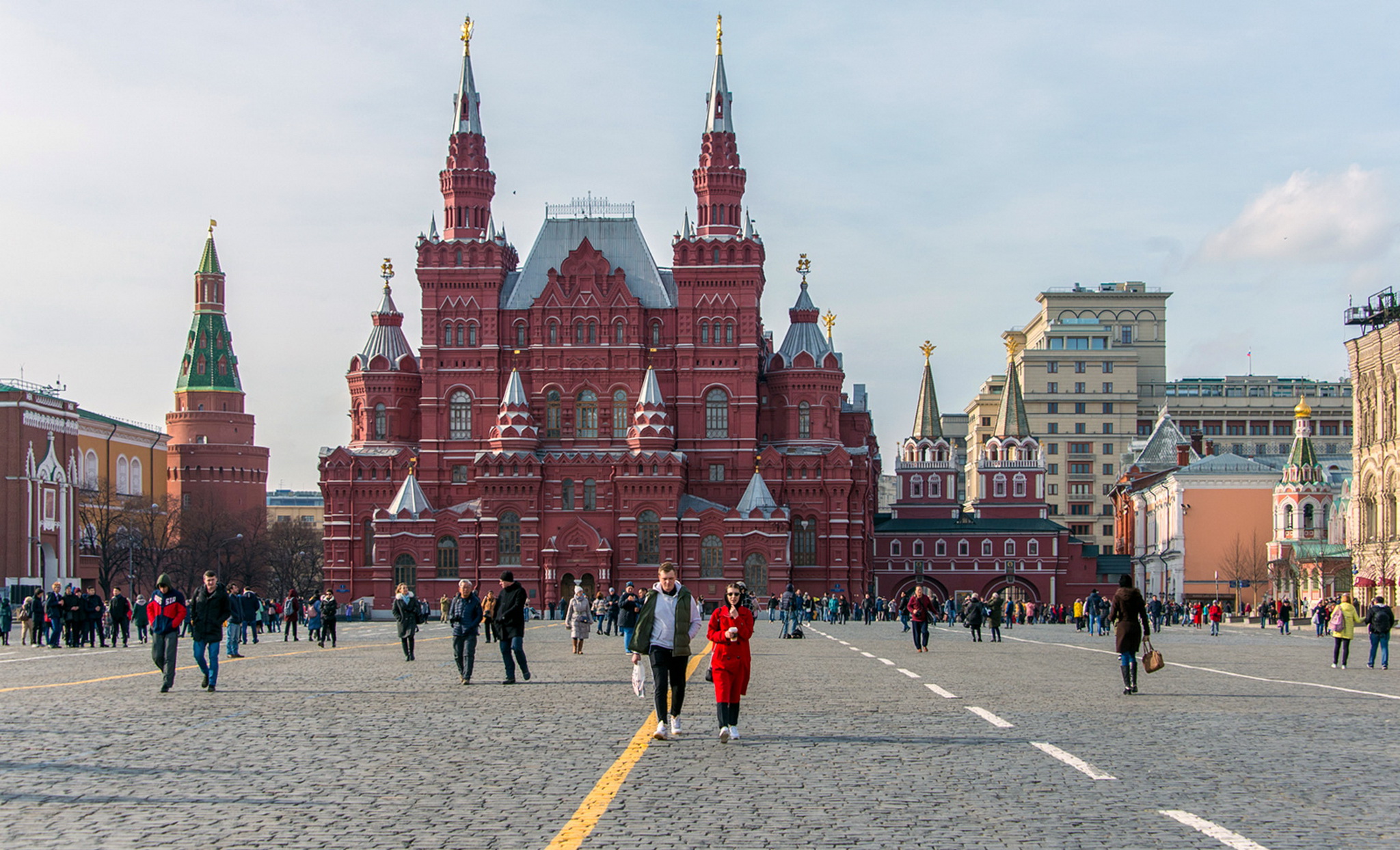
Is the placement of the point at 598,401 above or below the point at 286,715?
above

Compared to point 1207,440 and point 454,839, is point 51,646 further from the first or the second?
point 1207,440

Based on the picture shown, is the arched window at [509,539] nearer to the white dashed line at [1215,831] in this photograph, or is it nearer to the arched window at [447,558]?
the arched window at [447,558]

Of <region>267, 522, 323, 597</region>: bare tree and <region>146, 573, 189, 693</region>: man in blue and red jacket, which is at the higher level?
<region>146, 573, 189, 693</region>: man in blue and red jacket

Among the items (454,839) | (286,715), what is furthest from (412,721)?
(454,839)

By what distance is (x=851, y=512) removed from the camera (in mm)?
92375

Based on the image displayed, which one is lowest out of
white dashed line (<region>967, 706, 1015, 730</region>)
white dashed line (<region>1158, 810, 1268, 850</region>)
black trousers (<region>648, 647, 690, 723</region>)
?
white dashed line (<region>967, 706, 1015, 730</region>)

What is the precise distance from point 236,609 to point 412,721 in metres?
16.3

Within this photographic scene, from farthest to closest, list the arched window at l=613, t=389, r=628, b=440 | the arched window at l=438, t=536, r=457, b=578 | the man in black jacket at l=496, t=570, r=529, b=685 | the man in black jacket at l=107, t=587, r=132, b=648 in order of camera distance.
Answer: the arched window at l=613, t=389, r=628, b=440 < the arched window at l=438, t=536, r=457, b=578 < the man in black jacket at l=107, t=587, r=132, b=648 < the man in black jacket at l=496, t=570, r=529, b=685

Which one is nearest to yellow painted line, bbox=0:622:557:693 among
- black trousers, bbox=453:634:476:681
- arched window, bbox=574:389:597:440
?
black trousers, bbox=453:634:476:681

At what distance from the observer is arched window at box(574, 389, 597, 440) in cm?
9162

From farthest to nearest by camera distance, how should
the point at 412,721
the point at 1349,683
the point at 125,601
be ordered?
the point at 125,601, the point at 1349,683, the point at 412,721

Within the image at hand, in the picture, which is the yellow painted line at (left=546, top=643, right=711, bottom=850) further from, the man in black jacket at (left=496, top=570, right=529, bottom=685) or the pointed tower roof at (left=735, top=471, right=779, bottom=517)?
the pointed tower roof at (left=735, top=471, right=779, bottom=517)

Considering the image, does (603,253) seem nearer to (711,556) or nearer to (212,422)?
(711,556)

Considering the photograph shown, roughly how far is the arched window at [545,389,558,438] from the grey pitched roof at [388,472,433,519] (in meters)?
8.11
